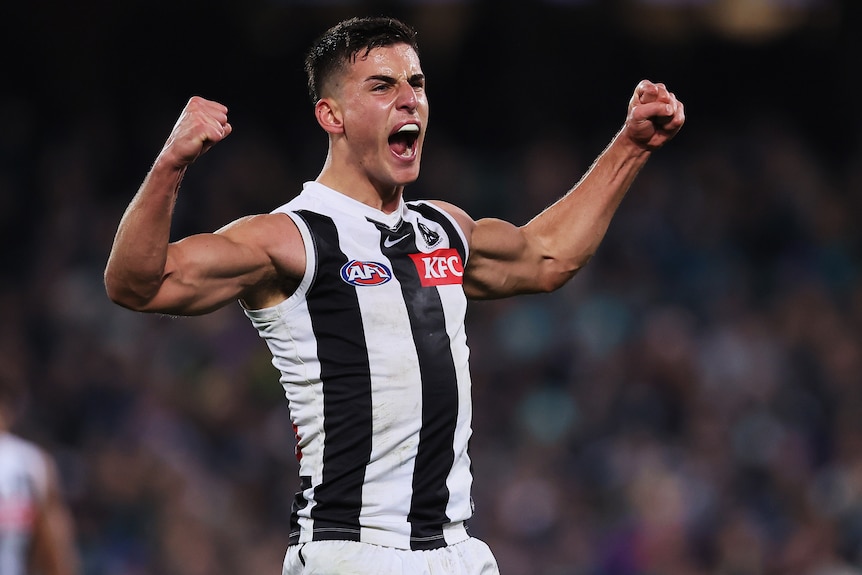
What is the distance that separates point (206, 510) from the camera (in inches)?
355

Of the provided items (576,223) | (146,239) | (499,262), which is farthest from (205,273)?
(576,223)

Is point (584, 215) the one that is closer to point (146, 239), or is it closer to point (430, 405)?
point (430, 405)

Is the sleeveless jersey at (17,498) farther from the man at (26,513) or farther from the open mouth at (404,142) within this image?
the open mouth at (404,142)

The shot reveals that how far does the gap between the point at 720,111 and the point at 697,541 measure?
5.29m

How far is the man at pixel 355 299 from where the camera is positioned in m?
3.48

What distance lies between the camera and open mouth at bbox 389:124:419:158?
3900 millimetres

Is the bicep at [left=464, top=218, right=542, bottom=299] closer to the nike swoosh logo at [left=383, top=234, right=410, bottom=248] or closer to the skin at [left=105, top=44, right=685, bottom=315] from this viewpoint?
the skin at [left=105, top=44, right=685, bottom=315]

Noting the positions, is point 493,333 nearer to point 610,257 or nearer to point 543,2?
point 610,257

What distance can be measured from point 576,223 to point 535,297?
6.02m

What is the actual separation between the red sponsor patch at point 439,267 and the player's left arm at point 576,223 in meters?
0.30

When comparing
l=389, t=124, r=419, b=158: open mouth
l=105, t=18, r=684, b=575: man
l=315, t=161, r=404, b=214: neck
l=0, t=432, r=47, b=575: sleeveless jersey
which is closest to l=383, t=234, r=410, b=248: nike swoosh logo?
l=105, t=18, r=684, b=575: man

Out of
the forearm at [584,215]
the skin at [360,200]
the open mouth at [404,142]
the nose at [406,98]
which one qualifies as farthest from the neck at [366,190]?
the forearm at [584,215]

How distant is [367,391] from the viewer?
3.67m

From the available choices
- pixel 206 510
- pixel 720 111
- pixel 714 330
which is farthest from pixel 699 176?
pixel 206 510
